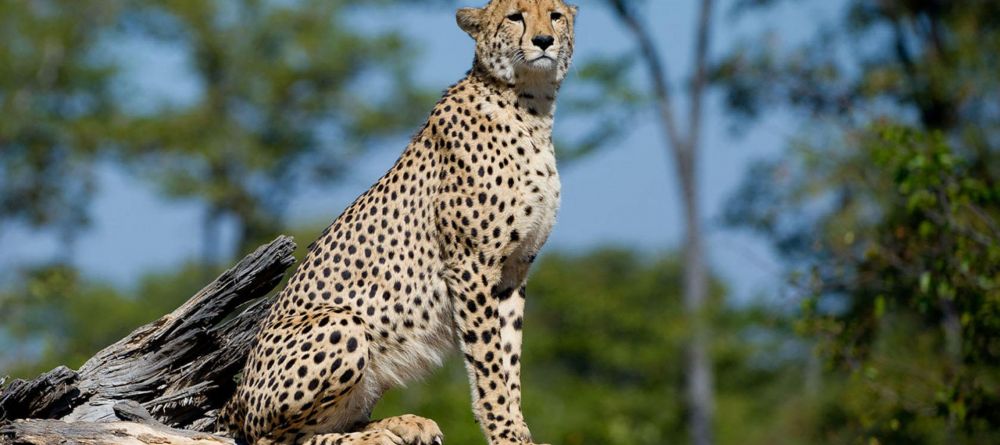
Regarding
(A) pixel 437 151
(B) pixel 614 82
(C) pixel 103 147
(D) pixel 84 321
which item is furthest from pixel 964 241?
(D) pixel 84 321

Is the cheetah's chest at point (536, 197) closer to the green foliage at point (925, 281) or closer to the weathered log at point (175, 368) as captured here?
the weathered log at point (175, 368)

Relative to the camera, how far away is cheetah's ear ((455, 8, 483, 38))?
6996mm

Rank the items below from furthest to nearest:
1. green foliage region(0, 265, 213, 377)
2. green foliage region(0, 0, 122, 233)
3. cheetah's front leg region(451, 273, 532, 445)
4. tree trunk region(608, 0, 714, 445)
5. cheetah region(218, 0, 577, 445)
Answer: green foliage region(0, 0, 122, 233) → tree trunk region(608, 0, 714, 445) → green foliage region(0, 265, 213, 377) → cheetah's front leg region(451, 273, 532, 445) → cheetah region(218, 0, 577, 445)

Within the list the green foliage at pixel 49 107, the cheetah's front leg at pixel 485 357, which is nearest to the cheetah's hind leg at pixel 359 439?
the cheetah's front leg at pixel 485 357

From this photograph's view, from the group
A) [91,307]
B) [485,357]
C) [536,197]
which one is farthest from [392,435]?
[91,307]

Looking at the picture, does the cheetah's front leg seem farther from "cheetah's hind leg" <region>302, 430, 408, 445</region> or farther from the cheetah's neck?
the cheetah's neck

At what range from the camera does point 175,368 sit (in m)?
7.13

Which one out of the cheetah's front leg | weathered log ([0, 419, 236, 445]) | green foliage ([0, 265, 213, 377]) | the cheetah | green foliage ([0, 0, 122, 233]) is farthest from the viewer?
green foliage ([0, 0, 122, 233])

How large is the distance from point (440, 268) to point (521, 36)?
3.98ft

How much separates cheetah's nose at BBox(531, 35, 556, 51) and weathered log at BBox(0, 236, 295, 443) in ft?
5.24

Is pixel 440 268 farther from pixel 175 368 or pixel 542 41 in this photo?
pixel 175 368

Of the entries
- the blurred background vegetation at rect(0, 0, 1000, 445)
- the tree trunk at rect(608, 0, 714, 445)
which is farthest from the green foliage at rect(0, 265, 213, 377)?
the tree trunk at rect(608, 0, 714, 445)

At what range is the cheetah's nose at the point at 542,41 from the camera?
6723 mm

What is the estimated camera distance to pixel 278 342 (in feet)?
21.1
